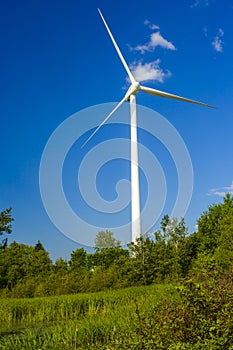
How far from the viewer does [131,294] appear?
19.2 meters

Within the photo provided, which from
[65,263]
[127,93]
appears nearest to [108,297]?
[127,93]

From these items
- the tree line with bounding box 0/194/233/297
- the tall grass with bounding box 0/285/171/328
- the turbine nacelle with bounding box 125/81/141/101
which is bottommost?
the tall grass with bounding box 0/285/171/328

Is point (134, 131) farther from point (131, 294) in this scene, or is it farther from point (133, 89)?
point (131, 294)

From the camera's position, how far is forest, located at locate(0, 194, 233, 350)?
225 inches

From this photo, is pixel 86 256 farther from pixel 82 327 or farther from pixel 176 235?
pixel 82 327

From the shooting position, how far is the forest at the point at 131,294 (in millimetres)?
5719

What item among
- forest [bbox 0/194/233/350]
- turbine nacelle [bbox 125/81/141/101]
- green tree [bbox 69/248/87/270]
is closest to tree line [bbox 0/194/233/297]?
forest [bbox 0/194/233/350]

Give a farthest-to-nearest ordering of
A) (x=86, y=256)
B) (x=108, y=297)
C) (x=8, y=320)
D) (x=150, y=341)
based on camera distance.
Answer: (x=86, y=256), (x=108, y=297), (x=8, y=320), (x=150, y=341)

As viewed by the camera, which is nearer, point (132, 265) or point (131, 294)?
point (131, 294)

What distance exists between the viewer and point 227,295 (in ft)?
20.5

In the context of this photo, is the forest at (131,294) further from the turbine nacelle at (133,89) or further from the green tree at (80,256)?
the turbine nacelle at (133,89)

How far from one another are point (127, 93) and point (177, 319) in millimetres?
30215

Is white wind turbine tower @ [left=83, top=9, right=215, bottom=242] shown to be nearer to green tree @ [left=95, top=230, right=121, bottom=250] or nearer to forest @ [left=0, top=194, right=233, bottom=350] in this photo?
forest @ [left=0, top=194, right=233, bottom=350]

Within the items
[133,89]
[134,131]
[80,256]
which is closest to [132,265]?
[134,131]
